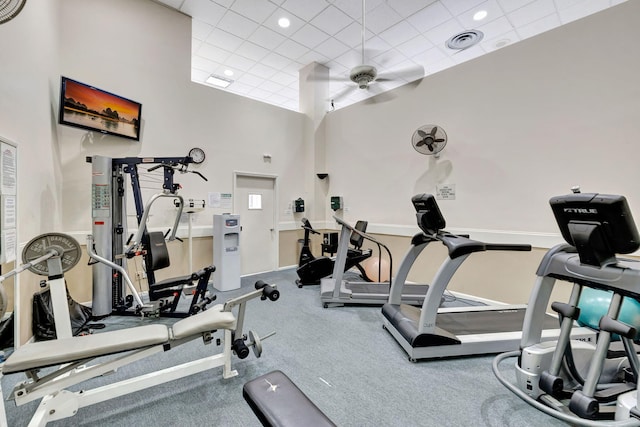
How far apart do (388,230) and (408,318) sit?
2386mm

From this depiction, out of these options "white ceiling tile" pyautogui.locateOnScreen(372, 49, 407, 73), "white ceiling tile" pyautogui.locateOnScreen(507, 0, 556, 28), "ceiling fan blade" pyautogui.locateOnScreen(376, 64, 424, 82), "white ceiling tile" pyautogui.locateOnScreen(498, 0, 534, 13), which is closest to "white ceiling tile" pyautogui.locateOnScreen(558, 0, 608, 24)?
"white ceiling tile" pyautogui.locateOnScreen(507, 0, 556, 28)

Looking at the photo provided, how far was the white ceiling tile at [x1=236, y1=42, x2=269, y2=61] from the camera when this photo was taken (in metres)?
4.99

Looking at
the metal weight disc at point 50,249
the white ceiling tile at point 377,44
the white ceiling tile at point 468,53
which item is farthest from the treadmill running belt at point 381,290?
the white ceiling tile at point 468,53

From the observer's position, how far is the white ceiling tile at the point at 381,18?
4164 mm

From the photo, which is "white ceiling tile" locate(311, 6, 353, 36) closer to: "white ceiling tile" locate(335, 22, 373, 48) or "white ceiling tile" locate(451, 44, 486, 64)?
"white ceiling tile" locate(335, 22, 373, 48)

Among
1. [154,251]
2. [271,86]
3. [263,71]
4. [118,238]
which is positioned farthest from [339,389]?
[271,86]

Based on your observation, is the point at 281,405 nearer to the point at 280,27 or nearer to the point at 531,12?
the point at 280,27

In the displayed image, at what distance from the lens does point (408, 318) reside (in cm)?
266

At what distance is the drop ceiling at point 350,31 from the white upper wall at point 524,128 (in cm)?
82

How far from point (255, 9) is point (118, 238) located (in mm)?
3897

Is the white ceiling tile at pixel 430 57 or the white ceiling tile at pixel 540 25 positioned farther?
the white ceiling tile at pixel 430 57

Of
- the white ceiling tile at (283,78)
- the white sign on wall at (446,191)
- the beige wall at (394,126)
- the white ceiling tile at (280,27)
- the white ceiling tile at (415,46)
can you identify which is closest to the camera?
the beige wall at (394,126)

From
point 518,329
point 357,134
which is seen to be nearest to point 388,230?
point 357,134

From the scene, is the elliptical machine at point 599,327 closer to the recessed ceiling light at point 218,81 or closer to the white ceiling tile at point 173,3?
the white ceiling tile at point 173,3
